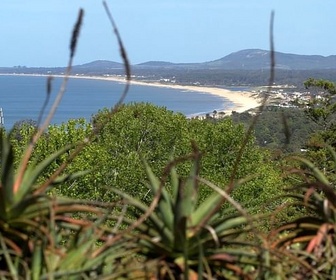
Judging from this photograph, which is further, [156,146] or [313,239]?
[156,146]

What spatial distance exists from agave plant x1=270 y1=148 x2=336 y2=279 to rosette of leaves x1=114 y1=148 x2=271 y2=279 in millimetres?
147

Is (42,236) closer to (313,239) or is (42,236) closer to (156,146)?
(313,239)

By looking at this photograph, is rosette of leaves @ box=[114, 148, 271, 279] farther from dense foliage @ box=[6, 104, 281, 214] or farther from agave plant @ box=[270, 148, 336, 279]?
dense foliage @ box=[6, 104, 281, 214]

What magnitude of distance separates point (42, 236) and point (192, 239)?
0.51 meters

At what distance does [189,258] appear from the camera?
2.61 meters

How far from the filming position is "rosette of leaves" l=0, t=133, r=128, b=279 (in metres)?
2.53

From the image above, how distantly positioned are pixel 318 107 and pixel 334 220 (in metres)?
39.1

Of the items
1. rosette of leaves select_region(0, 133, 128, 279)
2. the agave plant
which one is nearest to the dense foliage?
the agave plant

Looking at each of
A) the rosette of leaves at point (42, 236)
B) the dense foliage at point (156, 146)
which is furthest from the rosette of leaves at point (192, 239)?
the dense foliage at point (156, 146)

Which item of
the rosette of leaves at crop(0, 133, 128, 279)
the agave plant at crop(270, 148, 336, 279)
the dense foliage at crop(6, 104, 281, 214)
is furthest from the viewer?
the dense foliage at crop(6, 104, 281, 214)

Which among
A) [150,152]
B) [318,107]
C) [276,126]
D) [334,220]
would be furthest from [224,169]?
[276,126]

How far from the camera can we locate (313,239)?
2902mm

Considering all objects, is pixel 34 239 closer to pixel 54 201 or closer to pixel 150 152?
pixel 54 201

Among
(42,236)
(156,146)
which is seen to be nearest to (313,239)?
(42,236)
